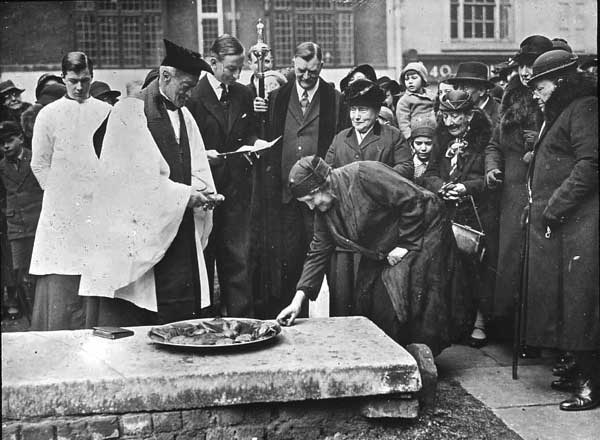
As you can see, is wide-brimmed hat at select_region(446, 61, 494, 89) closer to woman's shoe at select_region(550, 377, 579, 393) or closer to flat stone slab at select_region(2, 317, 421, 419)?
woman's shoe at select_region(550, 377, 579, 393)

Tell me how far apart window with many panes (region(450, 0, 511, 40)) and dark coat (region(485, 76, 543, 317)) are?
40 centimetres

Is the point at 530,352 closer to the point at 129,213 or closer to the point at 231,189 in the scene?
the point at 231,189

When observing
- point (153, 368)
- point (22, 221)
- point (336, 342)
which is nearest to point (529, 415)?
point (336, 342)

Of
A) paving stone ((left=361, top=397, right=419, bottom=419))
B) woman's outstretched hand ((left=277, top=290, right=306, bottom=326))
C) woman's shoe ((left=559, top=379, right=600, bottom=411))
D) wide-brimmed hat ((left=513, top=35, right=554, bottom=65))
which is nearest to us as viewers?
paving stone ((left=361, top=397, right=419, bottom=419))

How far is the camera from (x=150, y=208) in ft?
17.5

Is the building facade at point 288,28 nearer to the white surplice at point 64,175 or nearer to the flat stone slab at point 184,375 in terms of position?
the white surplice at point 64,175

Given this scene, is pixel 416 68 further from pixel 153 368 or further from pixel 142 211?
pixel 153 368

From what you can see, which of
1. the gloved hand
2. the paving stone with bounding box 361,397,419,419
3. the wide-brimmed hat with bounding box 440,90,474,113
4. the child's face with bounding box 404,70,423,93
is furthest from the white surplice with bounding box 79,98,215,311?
the gloved hand

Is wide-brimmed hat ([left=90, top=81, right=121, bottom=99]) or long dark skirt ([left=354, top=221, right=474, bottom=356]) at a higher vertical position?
wide-brimmed hat ([left=90, top=81, right=121, bottom=99])

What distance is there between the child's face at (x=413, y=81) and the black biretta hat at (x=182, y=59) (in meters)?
1.59

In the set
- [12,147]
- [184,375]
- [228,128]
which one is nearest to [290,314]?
[184,375]

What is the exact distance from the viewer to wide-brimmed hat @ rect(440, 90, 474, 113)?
5969 millimetres

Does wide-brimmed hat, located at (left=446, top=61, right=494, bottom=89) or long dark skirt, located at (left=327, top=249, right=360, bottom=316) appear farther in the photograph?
wide-brimmed hat, located at (left=446, top=61, right=494, bottom=89)

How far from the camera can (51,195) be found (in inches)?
211
